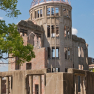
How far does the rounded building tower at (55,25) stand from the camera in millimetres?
29641

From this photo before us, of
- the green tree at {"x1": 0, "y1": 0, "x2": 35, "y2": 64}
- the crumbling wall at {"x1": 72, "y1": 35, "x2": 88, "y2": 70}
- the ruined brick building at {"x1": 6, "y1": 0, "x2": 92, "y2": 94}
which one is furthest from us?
the crumbling wall at {"x1": 72, "y1": 35, "x2": 88, "y2": 70}

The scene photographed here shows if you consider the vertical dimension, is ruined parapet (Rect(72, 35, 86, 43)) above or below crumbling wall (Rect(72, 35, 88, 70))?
above

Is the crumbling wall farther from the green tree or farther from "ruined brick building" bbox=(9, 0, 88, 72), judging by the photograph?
the green tree

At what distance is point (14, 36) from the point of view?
1286 cm

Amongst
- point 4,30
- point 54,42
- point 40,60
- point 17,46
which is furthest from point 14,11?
point 54,42

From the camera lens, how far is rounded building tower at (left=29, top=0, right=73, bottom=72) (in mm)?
29641

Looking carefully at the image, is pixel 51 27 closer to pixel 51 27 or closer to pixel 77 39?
pixel 51 27

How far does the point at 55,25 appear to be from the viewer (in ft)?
99.0

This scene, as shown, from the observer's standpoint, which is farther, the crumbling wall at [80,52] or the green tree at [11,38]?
the crumbling wall at [80,52]

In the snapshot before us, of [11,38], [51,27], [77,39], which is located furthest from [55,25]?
[11,38]

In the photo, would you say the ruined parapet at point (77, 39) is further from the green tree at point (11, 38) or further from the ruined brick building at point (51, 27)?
the green tree at point (11, 38)

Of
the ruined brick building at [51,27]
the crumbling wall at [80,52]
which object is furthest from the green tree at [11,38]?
the crumbling wall at [80,52]

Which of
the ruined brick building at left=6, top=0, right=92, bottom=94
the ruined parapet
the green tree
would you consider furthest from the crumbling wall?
the green tree

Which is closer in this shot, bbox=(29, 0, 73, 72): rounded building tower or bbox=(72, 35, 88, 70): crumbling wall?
bbox=(29, 0, 73, 72): rounded building tower
